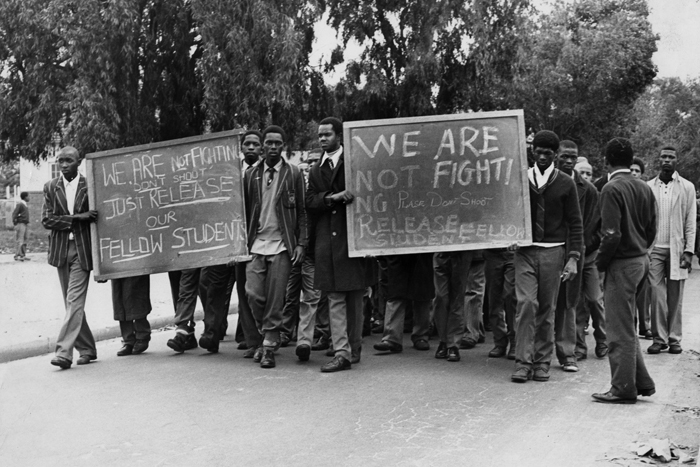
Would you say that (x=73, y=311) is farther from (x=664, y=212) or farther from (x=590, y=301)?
(x=664, y=212)

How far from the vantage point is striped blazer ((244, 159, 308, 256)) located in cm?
832

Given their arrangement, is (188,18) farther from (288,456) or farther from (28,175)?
(28,175)

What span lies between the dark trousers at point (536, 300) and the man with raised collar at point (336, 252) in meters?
1.45

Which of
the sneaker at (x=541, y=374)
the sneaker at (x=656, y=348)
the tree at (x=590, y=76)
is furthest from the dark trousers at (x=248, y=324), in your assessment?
the tree at (x=590, y=76)

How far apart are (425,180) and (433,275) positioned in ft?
3.92

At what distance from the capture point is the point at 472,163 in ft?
26.7

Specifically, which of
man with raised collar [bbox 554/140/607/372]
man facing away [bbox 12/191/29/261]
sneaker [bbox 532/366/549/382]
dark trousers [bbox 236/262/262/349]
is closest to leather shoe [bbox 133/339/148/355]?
dark trousers [bbox 236/262/262/349]

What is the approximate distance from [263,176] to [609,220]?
3.28m

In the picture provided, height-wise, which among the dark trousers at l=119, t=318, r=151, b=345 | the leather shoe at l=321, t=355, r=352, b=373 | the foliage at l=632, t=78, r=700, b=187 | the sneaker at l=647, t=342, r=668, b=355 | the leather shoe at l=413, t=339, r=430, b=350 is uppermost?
the foliage at l=632, t=78, r=700, b=187

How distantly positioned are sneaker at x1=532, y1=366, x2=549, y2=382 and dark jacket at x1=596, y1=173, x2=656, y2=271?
1.23 meters

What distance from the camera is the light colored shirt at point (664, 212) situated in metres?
9.67

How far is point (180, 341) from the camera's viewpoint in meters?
8.88

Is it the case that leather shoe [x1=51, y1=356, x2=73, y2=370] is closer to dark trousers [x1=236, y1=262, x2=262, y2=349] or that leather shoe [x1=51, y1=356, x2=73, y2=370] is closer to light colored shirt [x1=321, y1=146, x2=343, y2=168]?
dark trousers [x1=236, y1=262, x2=262, y2=349]

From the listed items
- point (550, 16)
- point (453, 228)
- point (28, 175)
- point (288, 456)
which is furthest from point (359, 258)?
point (28, 175)
